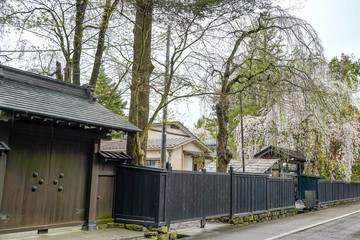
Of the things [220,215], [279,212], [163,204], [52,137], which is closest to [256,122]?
[279,212]

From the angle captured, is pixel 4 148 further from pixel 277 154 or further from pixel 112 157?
pixel 277 154

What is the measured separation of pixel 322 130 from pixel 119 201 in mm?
12850

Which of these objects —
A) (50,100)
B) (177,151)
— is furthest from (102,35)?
(177,151)

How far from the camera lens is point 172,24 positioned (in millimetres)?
10172

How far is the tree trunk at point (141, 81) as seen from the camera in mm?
9819

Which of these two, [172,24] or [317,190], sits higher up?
[172,24]

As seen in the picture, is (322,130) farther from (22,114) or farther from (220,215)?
(22,114)

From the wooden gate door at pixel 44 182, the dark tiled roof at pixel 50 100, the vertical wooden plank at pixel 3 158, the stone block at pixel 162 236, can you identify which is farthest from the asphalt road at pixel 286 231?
the vertical wooden plank at pixel 3 158

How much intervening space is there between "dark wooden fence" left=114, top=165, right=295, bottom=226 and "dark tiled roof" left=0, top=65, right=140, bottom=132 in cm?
157

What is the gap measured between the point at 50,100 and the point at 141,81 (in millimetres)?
3280

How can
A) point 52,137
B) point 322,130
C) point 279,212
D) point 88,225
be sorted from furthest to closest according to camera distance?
point 322,130
point 279,212
point 88,225
point 52,137

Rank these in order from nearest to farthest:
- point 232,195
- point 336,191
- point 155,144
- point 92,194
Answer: point 92,194 < point 232,195 < point 336,191 < point 155,144

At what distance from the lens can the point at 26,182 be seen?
23.9 feet

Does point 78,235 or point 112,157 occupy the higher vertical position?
point 112,157
